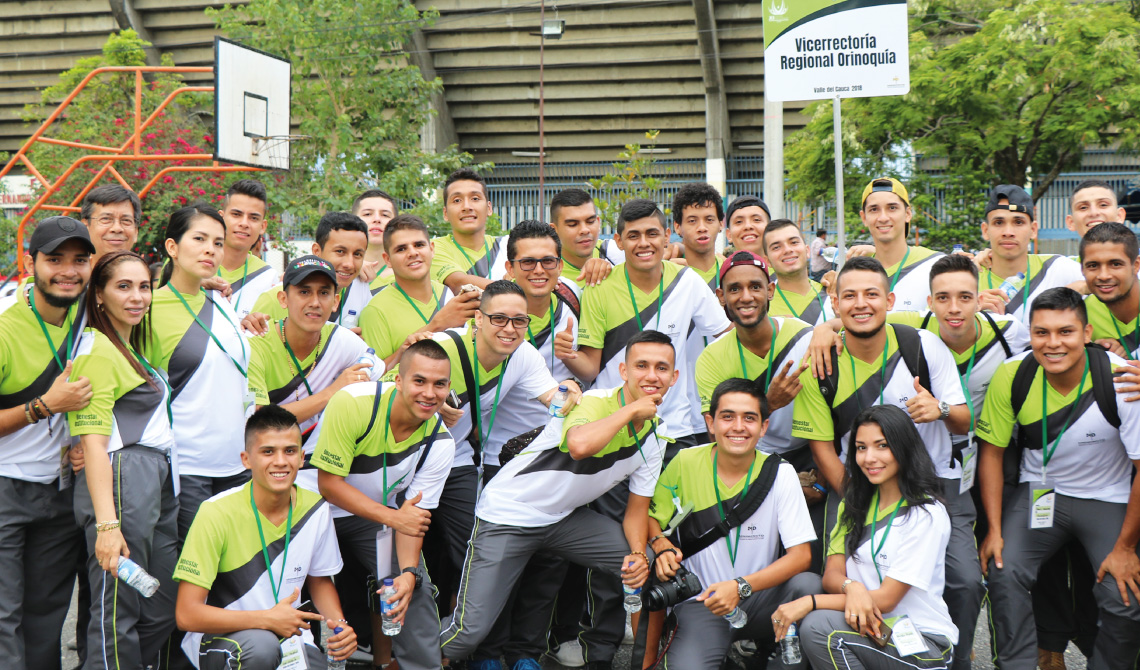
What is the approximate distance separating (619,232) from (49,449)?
10.1ft

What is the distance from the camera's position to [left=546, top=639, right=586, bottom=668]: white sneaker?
5.37 metres

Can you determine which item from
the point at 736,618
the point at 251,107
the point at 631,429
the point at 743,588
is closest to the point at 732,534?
the point at 743,588

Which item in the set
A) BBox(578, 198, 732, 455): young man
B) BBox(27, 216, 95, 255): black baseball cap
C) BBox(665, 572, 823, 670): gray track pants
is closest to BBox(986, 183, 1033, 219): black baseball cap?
BBox(578, 198, 732, 455): young man

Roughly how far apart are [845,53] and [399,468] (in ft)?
14.9

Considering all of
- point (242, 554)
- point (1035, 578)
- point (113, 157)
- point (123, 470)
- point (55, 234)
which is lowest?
point (1035, 578)

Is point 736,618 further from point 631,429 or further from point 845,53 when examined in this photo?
point 845,53

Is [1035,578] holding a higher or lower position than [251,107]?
lower

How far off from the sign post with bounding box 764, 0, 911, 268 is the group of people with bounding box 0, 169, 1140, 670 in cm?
179

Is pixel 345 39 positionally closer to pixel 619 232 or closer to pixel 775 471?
pixel 619 232

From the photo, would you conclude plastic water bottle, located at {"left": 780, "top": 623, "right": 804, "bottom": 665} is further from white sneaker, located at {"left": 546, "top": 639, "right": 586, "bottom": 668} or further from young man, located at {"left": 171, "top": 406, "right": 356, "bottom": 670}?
young man, located at {"left": 171, "top": 406, "right": 356, "bottom": 670}

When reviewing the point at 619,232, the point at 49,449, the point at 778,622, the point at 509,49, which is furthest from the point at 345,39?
the point at 778,622

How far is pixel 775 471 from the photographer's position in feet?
15.5

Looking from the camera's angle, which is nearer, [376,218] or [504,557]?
[504,557]

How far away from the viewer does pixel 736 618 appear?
4.59 meters
